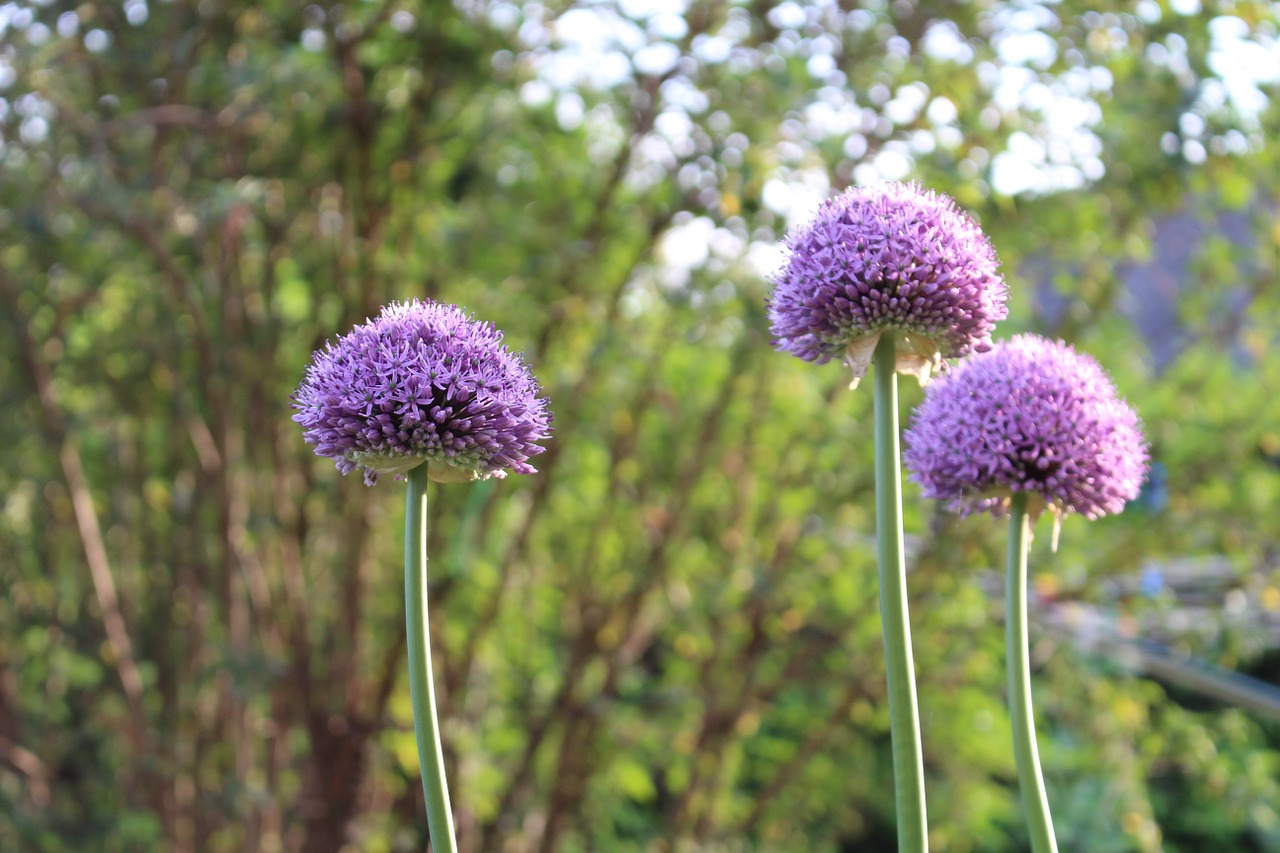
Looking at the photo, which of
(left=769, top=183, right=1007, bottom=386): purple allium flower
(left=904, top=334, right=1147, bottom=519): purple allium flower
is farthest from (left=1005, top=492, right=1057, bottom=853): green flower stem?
(left=769, top=183, right=1007, bottom=386): purple allium flower

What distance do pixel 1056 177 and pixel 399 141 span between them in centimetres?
193

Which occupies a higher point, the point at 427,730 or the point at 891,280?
the point at 891,280

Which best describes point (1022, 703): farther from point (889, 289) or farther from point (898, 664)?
point (889, 289)

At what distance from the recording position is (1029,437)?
118cm

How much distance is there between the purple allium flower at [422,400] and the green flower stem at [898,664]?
29 centimetres

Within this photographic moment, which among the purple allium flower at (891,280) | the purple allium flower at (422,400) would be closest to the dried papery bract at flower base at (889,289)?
the purple allium flower at (891,280)

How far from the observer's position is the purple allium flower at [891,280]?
1092 mm

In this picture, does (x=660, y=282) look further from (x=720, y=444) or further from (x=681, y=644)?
(x=681, y=644)

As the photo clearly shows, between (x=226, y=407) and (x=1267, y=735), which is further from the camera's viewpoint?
(x=1267, y=735)

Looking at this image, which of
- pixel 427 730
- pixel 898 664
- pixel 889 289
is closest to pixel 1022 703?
pixel 898 664

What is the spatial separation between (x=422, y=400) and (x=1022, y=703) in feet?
1.79

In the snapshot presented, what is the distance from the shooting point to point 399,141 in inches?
152

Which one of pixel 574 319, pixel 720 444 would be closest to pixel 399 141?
pixel 574 319

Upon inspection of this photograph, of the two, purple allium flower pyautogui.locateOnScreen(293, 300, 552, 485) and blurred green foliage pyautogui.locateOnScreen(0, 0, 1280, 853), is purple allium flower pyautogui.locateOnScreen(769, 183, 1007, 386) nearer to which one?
purple allium flower pyautogui.locateOnScreen(293, 300, 552, 485)
